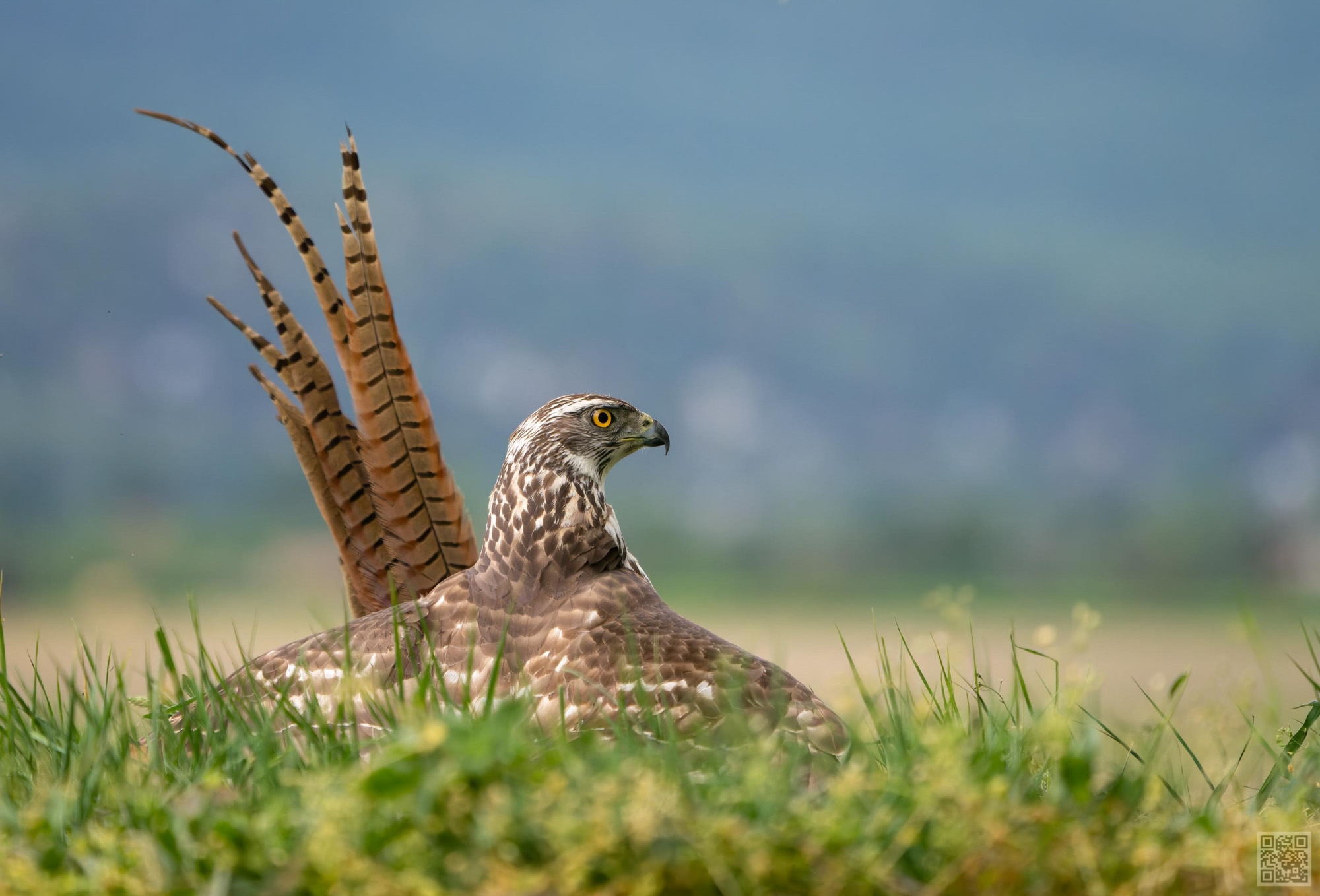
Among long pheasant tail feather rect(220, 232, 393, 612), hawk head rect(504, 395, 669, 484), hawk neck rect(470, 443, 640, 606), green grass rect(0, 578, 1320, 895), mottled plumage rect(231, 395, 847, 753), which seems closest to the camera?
green grass rect(0, 578, 1320, 895)

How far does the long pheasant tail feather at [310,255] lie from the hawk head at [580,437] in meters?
0.76

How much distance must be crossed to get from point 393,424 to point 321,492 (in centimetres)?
45

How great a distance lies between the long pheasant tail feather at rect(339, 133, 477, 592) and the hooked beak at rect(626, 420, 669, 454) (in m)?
0.77

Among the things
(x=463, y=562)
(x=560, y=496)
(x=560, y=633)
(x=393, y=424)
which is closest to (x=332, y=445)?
(x=393, y=424)

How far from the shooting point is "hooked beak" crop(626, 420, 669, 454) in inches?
166

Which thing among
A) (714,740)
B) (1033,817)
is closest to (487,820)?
(1033,817)

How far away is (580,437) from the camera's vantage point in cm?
405

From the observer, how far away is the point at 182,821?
6.54 ft

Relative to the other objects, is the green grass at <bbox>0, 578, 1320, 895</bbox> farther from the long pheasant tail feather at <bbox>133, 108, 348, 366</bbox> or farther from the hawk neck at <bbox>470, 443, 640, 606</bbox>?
the long pheasant tail feather at <bbox>133, 108, 348, 366</bbox>

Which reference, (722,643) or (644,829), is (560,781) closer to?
(644,829)

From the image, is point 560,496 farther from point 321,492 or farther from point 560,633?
point 321,492

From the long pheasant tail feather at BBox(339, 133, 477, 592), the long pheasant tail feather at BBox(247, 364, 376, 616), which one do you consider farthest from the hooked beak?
the long pheasant tail feather at BBox(247, 364, 376, 616)

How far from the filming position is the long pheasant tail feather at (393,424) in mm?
4008

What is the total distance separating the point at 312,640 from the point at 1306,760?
3057 millimetres
